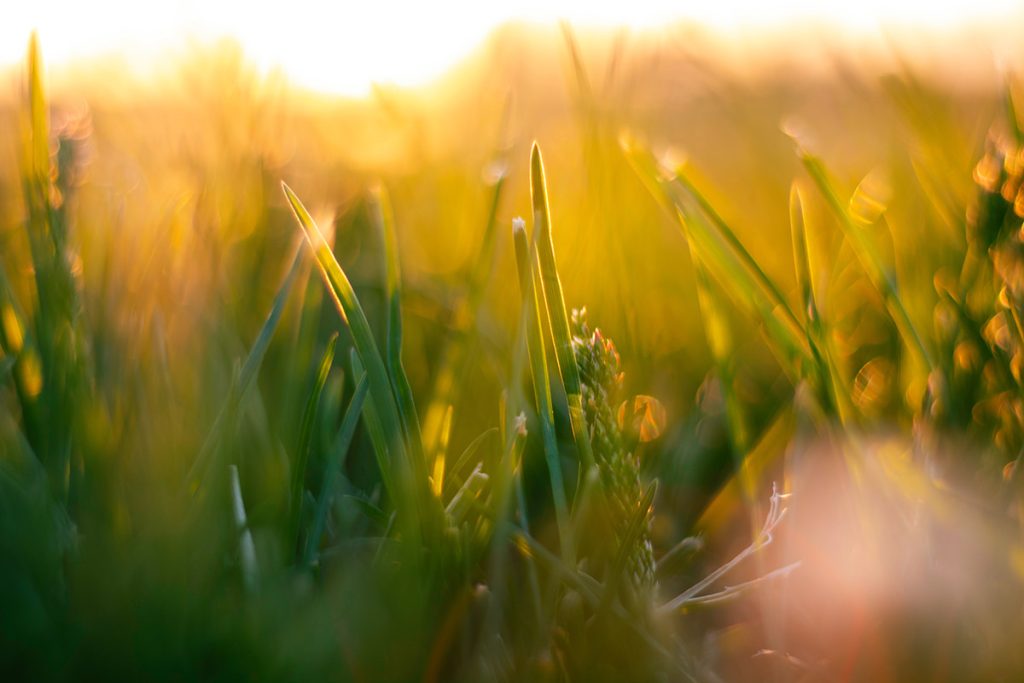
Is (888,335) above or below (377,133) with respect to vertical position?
below

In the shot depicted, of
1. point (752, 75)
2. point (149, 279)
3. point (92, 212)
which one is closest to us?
point (149, 279)

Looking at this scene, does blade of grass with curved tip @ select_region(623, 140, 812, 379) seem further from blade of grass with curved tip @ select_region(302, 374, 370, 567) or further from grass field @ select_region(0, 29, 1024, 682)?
blade of grass with curved tip @ select_region(302, 374, 370, 567)

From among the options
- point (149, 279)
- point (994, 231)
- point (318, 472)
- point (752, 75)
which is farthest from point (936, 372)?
point (752, 75)

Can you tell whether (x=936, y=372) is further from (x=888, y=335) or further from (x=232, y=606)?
(x=232, y=606)

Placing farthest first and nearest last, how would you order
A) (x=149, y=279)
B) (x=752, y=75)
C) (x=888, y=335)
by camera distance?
(x=752, y=75) → (x=888, y=335) → (x=149, y=279)

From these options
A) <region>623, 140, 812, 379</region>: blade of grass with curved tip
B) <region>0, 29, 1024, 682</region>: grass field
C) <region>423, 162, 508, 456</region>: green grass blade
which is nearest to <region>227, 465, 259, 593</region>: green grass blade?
<region>0, 29, 1024, 682</region>: grass field

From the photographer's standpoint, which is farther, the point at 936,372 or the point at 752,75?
the point at 752,75
